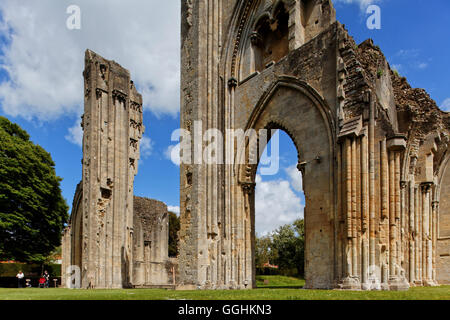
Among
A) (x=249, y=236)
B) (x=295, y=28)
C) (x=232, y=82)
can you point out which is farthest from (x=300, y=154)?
(x=232, y=82)

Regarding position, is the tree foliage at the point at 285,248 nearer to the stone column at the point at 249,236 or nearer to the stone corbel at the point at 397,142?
the stone column at the point at 249,236

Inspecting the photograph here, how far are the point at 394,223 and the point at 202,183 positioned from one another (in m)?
6.59

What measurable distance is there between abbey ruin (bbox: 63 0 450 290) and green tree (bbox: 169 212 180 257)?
22179 mm

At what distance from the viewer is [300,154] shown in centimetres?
1128

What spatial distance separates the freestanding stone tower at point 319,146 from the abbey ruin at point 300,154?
0.04 metres

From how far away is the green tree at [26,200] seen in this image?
2141cm

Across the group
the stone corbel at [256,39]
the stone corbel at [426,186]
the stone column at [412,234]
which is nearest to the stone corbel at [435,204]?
the stone corbel at [426,186]

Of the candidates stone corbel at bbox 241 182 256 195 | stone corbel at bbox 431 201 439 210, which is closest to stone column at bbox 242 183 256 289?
stone corbel at bbox 241 182 256 195

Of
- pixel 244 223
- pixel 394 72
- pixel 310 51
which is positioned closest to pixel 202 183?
pixel 244 223

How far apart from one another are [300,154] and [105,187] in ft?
34.0

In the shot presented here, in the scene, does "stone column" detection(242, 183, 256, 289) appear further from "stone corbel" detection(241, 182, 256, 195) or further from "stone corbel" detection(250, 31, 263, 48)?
"stone corbel" detection(250, 31, 263, 48)

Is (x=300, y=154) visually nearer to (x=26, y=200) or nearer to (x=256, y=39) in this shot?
(x=256, y=39)
